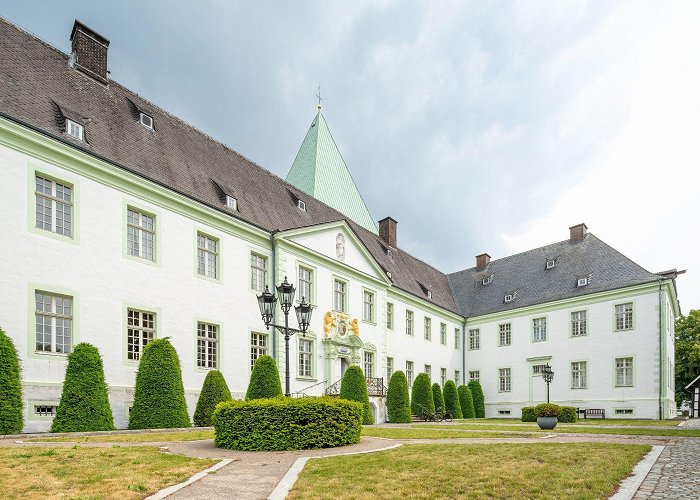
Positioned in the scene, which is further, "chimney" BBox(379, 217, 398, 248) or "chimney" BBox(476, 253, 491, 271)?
"chimney" BBox(476, 253, 491, 271)

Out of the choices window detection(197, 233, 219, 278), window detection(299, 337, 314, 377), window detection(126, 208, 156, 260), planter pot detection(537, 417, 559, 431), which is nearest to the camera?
window detection(126, 208, 156, 260)

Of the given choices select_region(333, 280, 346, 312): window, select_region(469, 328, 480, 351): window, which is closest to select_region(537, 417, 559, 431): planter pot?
select_region(333, 280, 346, 312): window

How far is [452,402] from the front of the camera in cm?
3025

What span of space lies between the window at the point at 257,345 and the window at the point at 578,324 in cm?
1972

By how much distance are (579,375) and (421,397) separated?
10.5m

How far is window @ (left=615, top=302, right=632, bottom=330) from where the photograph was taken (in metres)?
29.8

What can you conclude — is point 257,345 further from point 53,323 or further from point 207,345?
point 53,323

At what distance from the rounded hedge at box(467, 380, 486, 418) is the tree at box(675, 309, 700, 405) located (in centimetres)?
1916

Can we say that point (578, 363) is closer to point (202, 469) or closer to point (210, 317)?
point (210, 317)

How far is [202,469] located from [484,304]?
31784 mm

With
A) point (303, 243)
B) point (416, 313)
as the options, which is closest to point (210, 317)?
point (303, 243)

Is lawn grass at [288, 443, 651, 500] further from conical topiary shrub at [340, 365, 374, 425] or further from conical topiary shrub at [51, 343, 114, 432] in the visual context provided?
conical topiary shrub at [340, 365, 374, 425]

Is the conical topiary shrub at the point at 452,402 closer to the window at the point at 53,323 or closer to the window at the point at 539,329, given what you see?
the window at the point at 539,329

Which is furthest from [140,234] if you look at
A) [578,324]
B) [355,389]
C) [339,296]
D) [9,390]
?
[578,324]
